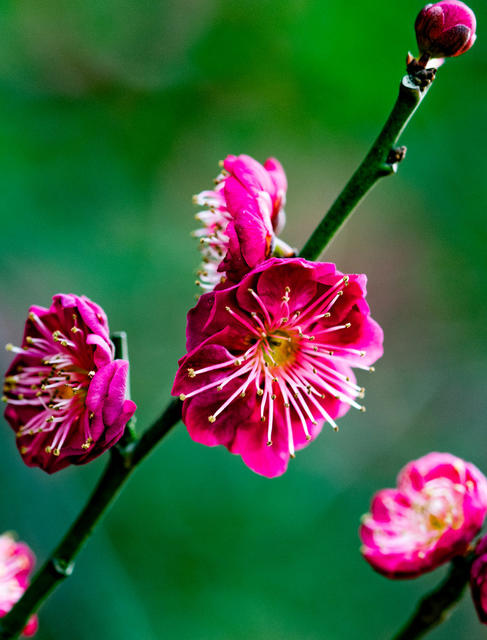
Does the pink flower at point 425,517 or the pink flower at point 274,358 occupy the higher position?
the pink flower at point 274,358

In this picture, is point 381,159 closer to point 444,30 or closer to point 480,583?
point 444,30

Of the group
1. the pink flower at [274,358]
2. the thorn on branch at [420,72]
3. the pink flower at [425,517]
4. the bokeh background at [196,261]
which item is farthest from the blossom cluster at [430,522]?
the bokeh background at [196,261]

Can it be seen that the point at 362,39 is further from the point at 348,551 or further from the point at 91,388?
the point at 91,388

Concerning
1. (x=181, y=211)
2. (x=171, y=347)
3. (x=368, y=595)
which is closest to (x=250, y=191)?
(x=171, y=347)

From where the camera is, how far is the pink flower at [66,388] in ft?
2.65

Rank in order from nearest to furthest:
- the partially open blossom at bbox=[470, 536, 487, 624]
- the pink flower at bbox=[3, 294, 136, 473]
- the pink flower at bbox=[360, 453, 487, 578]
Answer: the pink flower at bbox=[3, 294, 136, 473] → the partially open blossom at bbox=[470, 536, 487, 624] → the pink flower at bbox=[360, 453, 487, 578]

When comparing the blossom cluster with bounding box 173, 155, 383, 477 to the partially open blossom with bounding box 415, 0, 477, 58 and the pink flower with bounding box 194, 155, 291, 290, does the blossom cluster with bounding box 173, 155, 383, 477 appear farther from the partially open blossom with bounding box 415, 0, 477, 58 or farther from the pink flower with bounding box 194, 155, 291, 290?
the partially open blossom with bounding box 415, 0, 477, 58

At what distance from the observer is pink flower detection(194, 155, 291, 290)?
87 cm

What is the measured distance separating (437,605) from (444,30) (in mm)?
745

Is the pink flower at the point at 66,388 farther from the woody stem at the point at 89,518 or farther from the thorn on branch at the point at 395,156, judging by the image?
the thorn on branch at the point at 395,156

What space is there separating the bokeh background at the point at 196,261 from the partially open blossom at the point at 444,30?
3828 mm

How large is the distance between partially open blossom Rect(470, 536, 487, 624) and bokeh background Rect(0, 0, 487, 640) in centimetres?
359

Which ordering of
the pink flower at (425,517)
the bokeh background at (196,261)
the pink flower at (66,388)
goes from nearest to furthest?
the pink flower at (66,388), the pink flower at (425,517), the bokeh background at (196,261)

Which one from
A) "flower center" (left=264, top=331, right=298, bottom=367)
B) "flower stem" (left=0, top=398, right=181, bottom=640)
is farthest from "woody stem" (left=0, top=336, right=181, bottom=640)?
"flower center" (left=264, top=331, right=298, bottom=367)
